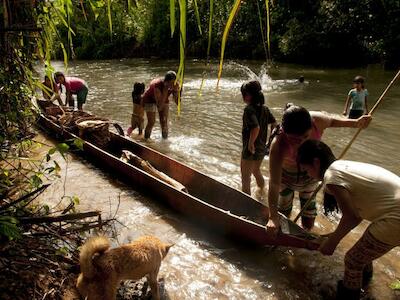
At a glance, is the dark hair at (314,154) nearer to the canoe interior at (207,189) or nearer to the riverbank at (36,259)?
the canoe interior at (207,189)

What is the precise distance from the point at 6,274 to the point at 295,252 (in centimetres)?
316

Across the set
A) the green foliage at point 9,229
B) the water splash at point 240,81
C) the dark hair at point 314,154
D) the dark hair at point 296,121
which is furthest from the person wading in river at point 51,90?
the water splash at point 240,81

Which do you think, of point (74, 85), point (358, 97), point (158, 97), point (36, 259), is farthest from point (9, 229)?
point (74, 85)

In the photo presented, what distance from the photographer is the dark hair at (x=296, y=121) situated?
3488mm

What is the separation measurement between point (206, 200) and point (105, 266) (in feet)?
9.80

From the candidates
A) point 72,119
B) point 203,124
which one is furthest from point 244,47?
point 72,119

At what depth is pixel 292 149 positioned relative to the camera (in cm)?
392

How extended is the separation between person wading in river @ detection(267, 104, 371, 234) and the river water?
2.26 ft

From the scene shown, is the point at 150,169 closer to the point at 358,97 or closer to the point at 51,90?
the point at 51,90

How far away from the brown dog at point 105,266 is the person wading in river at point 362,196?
1633mm

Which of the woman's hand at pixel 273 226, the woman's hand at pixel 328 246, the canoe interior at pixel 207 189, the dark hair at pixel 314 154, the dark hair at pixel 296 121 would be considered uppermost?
the dark hair at pixel 296 121

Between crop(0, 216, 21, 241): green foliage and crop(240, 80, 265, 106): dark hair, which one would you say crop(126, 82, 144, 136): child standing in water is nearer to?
crop(240, 80, 265, 106): dark hair

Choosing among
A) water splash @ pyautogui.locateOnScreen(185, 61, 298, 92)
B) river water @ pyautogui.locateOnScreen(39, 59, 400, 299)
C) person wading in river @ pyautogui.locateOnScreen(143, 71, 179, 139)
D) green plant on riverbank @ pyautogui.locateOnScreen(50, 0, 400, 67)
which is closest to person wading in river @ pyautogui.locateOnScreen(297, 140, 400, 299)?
river water @ pyautogui.locateOnScreen(39, 59, 400, 299)

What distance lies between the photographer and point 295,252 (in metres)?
4.55
